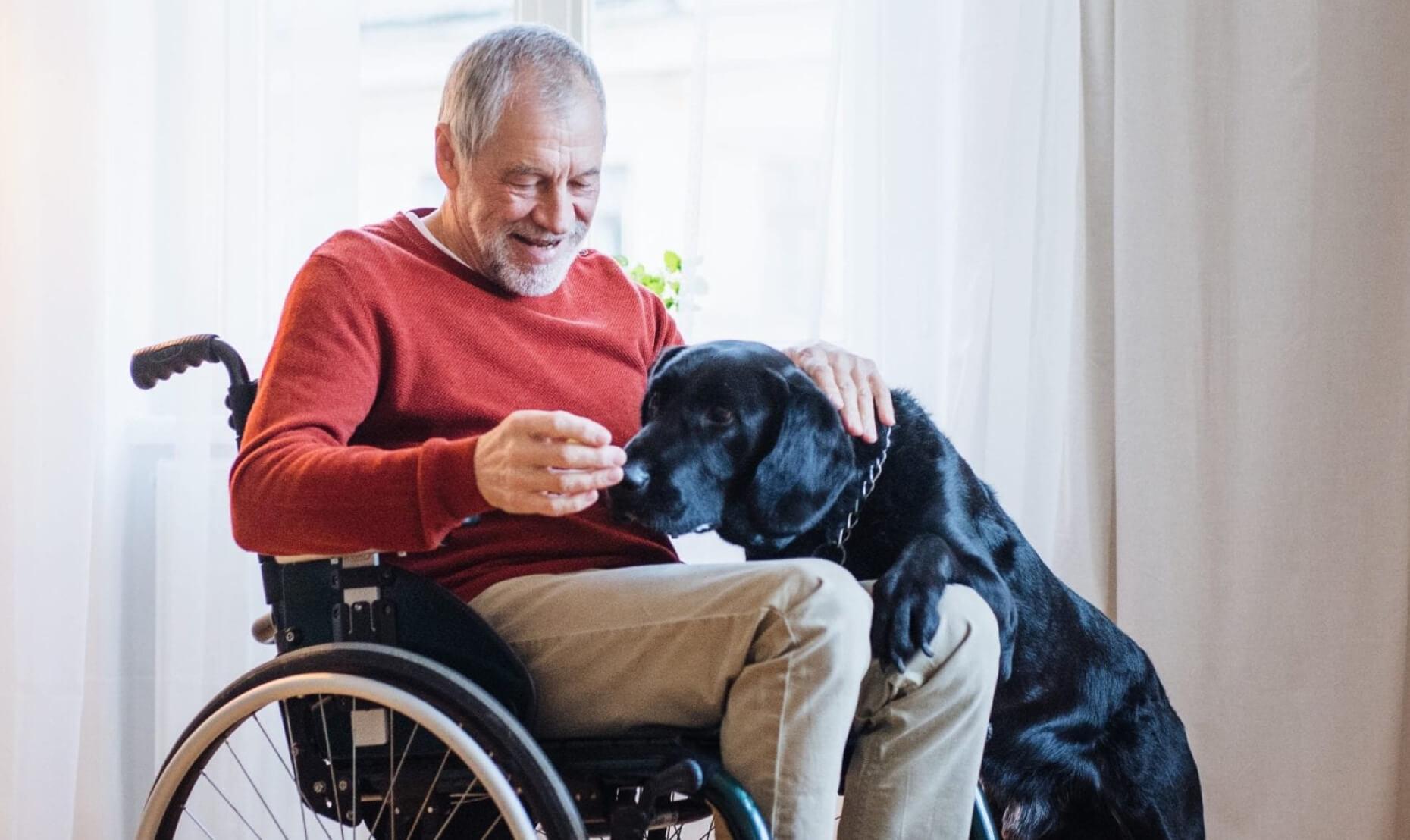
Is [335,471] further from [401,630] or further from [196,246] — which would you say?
[196,246]

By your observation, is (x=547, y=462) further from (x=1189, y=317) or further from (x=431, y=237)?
(x=1189, y=317)

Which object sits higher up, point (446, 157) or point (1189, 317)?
point (446, 157)

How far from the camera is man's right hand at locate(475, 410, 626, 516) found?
110cm

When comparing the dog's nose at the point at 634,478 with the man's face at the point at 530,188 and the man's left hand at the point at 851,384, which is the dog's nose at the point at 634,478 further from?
the man's face at the point at 530,188

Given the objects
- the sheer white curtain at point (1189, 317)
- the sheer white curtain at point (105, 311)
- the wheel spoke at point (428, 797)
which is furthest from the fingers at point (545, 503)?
the sheer white curtain at point (105, 311)

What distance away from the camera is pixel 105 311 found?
239cm

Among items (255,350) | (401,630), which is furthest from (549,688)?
(255,350)

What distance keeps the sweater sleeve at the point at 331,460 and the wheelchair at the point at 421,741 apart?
0.21 feet

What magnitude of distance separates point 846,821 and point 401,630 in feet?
1.56

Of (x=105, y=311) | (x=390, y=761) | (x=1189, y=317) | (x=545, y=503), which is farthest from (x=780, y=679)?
(x=105, y=311)

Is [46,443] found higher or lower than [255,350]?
lower

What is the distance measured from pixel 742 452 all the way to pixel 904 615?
26cm

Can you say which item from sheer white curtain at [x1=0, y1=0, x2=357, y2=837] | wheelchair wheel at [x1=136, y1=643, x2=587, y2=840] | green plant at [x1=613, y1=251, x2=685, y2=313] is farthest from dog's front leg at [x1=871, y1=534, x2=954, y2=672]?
sheer white curtain at [x1=0, y1=0, x2=357, y2=837]

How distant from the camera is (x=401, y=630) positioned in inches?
49.6
